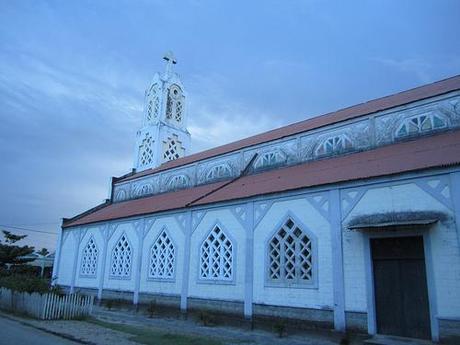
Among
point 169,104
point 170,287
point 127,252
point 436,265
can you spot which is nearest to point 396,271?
point 436,265

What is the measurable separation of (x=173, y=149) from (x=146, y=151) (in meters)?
2.22

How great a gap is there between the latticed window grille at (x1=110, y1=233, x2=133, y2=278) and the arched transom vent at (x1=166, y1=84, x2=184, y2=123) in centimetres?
1496

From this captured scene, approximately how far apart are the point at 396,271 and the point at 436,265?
118cm

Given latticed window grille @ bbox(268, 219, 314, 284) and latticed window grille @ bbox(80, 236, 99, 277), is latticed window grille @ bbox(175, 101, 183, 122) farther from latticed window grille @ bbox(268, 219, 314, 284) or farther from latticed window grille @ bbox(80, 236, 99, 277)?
latticed window grille @ bbox(268, 219, 314, 284)

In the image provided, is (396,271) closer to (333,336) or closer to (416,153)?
(333,336)

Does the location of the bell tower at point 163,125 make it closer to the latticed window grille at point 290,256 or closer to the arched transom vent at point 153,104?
the arched transom vent at point 153,104

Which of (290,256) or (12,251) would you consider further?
(12,251)

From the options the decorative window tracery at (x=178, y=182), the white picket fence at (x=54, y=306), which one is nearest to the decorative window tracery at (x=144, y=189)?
the decorative window tracery at (x=178, y=182)

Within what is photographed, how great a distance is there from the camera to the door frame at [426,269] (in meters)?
10.1

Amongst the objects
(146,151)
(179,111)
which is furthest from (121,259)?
(179,111)

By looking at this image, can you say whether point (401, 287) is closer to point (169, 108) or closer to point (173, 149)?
point (173, 149)

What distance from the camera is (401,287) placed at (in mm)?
11023

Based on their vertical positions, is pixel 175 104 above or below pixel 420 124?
above

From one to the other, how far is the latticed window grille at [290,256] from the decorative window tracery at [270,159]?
220 inches
